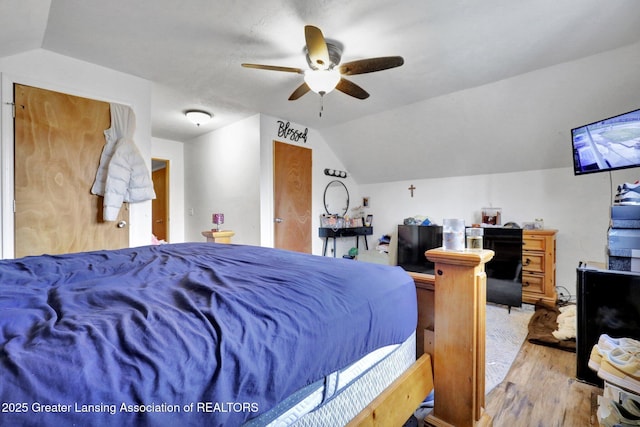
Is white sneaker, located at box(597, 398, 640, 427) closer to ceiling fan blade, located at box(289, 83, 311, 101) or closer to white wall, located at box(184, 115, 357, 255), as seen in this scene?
ceiling fan blade, located at box(289, 83, 311, 101)

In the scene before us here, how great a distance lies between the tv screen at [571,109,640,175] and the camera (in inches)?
73.7

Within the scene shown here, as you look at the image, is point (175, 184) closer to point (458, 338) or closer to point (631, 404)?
point (458, 338)

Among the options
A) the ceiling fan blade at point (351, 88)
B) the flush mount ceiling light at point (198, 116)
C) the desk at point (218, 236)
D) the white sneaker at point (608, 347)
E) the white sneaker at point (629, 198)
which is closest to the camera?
the white sneaker at point (608, 347)

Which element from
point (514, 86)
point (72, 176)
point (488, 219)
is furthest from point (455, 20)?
point (72, 176)

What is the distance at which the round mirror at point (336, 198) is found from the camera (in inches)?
173

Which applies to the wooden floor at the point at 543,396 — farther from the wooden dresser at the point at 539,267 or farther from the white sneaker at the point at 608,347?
the wooden dresser at the point at 539,267

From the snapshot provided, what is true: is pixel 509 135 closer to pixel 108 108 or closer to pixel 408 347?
pixel 408 347

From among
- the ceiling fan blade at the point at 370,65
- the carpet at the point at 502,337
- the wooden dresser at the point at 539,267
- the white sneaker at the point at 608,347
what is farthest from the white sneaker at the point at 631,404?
the ceiling fan blade at the point at 370,65

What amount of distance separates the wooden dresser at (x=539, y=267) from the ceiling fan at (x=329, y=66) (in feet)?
7.85

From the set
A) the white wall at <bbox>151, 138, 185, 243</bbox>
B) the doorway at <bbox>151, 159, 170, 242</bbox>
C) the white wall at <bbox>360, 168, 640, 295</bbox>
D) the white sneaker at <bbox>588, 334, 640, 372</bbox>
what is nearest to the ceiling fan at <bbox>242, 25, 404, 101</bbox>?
the white sneaker at <bbox>588, 334, 640, 372</bbox>

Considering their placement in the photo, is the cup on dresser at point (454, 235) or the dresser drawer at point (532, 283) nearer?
the cup on dresser at point (454, 235)

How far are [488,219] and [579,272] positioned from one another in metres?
2.00

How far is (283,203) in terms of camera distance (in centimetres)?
367

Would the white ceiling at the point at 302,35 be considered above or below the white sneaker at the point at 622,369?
above
